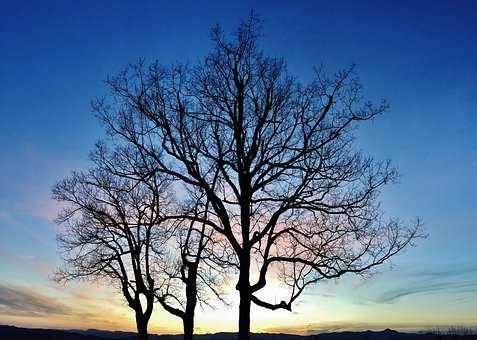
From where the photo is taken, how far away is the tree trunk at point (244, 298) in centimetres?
1848

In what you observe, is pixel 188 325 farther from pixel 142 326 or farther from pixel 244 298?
pixel 244 298

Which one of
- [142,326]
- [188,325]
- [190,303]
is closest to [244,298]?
[190,303]

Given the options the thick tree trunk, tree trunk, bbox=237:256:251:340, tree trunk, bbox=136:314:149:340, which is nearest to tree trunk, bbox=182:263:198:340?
the thick tree trunk

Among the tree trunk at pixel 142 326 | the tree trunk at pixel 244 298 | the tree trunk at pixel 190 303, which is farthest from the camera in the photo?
the tree trunk at pixel 142 326

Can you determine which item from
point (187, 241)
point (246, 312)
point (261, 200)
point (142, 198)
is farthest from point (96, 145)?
point (246, 312)

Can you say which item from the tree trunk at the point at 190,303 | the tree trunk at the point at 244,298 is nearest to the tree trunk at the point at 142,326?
the tree trunk at the point at 190,303

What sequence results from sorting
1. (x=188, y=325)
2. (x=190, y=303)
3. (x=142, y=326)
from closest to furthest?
(x=190, y=303)
(x=188, y=325)
(x=142, y=326)

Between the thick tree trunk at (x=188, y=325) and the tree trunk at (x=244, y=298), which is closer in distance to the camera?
the tree trunk at (x=244, y=298)

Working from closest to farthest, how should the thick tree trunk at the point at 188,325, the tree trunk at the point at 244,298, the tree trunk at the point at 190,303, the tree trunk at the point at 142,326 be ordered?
the tree trunk at the point at 244,298, the tree trunk at the point at 190,303, the thick tree trunk at the point at 188,325, the tree trunk at the point at 142,326

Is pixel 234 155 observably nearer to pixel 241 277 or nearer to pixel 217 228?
pixel 217 228

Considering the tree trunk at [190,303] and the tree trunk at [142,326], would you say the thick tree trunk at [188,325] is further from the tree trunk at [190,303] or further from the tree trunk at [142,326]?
the tree trunk at [142,326]

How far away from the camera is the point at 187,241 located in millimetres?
23500

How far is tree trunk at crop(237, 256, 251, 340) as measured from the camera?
18484 millimetres

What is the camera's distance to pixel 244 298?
18.6m
